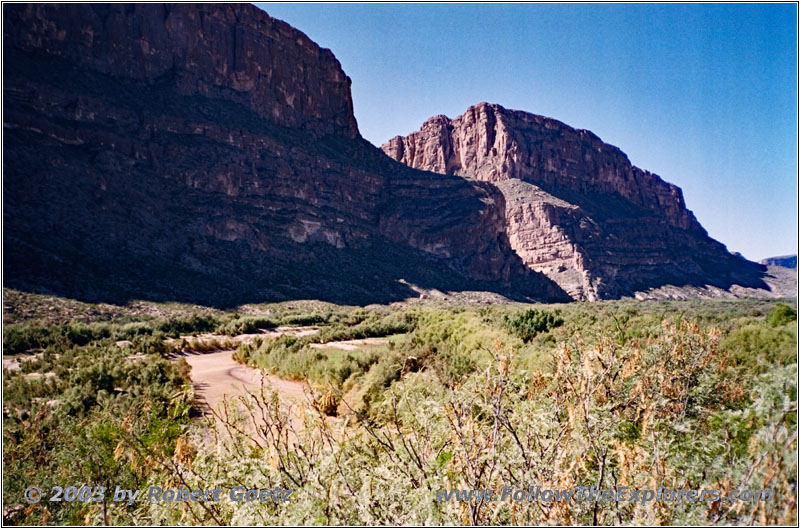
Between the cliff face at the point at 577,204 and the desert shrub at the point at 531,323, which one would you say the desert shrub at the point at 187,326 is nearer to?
the desert shrub at the point at 531,323

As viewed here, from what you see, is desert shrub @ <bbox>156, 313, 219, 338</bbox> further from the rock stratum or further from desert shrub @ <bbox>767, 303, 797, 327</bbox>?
desert shrub @ <bbox>767, 303, 797, 327</bbox>

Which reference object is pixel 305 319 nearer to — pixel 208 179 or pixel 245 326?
pixel 245 326

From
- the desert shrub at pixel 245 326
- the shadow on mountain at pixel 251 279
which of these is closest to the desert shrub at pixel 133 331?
the desert shrub at pixel 245 326

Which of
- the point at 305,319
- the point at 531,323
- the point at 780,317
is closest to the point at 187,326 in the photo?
the point at 305,319

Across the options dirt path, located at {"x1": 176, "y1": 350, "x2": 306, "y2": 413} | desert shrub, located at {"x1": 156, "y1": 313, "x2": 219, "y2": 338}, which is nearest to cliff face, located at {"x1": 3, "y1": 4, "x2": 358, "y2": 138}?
desert shrub, located at {"x1": 156, "y1": 313, "x2": 219, "y2": 338}

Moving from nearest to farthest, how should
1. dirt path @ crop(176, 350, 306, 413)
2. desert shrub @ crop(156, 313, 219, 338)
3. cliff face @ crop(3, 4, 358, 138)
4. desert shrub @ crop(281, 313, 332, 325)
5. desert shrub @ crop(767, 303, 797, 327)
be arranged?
desert shrub @ crop(767, 303, 797, 327) < dirt path @ crop(176, 350, 306, 413) < desert shrub @ crop(156, 313, 219, 338) < desert shrub @ crop(281, 313, 332, 325) < cliff face @ crop(3, 4, 358, 138)

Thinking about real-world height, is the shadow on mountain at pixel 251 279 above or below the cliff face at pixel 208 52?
below

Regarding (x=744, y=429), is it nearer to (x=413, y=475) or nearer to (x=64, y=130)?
(x=413, y=475)
